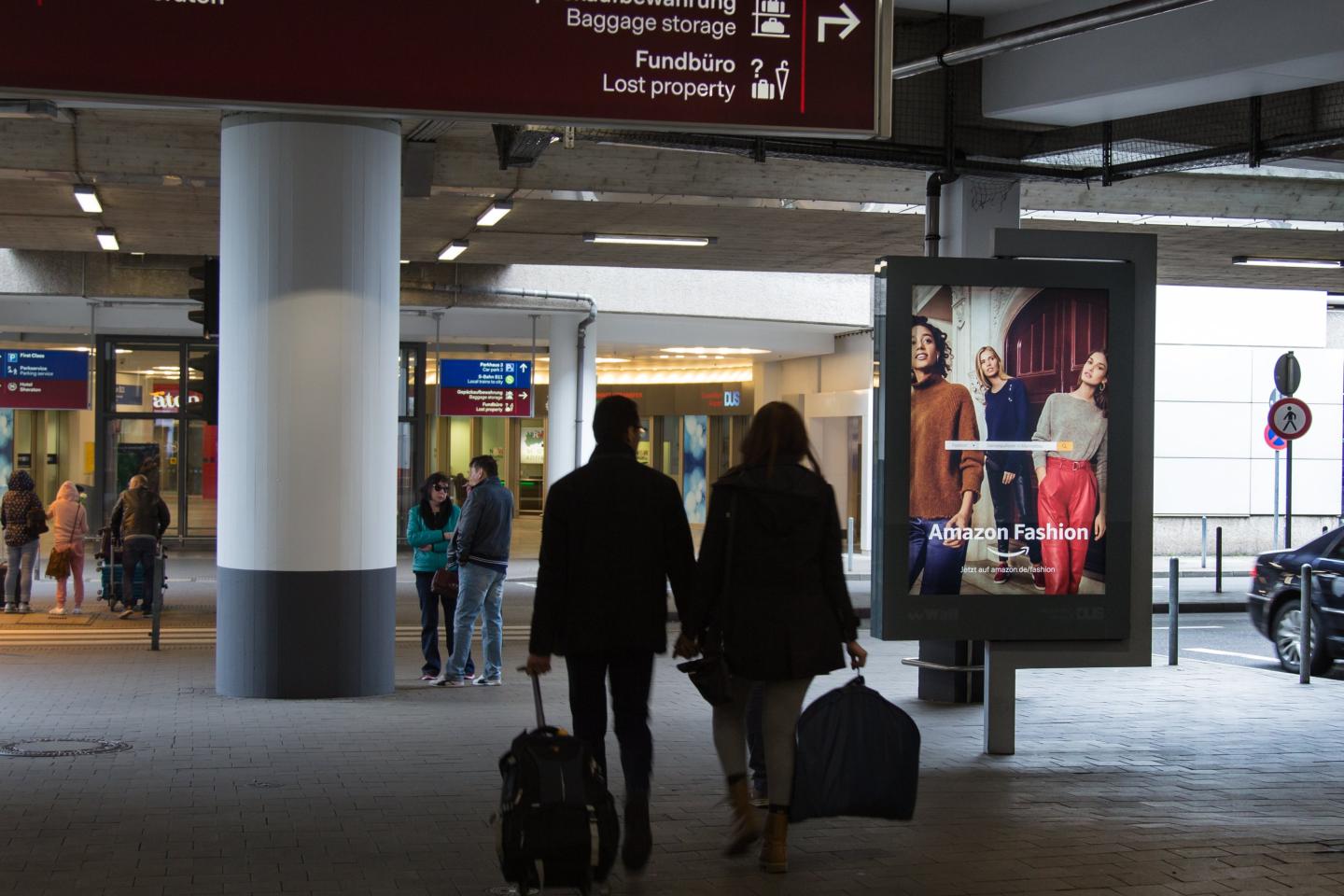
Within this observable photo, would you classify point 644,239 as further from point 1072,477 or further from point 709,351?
point 709,351

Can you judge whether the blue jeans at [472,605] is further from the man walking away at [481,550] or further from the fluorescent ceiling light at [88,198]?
the fluorescent ceiling light at [88,198]

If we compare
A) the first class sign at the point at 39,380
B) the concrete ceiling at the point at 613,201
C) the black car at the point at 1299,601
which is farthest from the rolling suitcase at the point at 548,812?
the first class sign at the point at 39,380

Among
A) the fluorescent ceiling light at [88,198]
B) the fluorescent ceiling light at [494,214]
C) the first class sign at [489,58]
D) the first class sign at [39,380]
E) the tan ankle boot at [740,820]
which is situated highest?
the fluorescent ceiling light at [494,214]

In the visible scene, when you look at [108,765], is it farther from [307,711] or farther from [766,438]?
[766,438]

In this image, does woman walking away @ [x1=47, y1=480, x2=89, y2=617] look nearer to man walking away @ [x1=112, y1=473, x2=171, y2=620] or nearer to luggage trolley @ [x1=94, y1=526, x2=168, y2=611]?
man walking away @ [x1=112, y1=473, x2=171, y2=620]

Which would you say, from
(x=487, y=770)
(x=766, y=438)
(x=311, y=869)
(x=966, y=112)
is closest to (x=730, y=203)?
(x=966, y=112)

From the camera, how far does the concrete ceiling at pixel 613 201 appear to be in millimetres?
13719

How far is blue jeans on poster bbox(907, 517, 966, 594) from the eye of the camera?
29.9ft

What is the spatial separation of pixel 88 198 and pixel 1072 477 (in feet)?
33.8

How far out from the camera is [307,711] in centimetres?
1056

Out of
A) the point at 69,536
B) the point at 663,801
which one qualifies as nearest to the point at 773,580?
the point at 663,801

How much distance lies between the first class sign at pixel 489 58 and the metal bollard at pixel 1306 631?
8742 millimetres

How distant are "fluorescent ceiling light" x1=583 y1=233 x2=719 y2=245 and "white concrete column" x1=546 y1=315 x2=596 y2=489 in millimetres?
9555

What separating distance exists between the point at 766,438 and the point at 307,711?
523 cm
